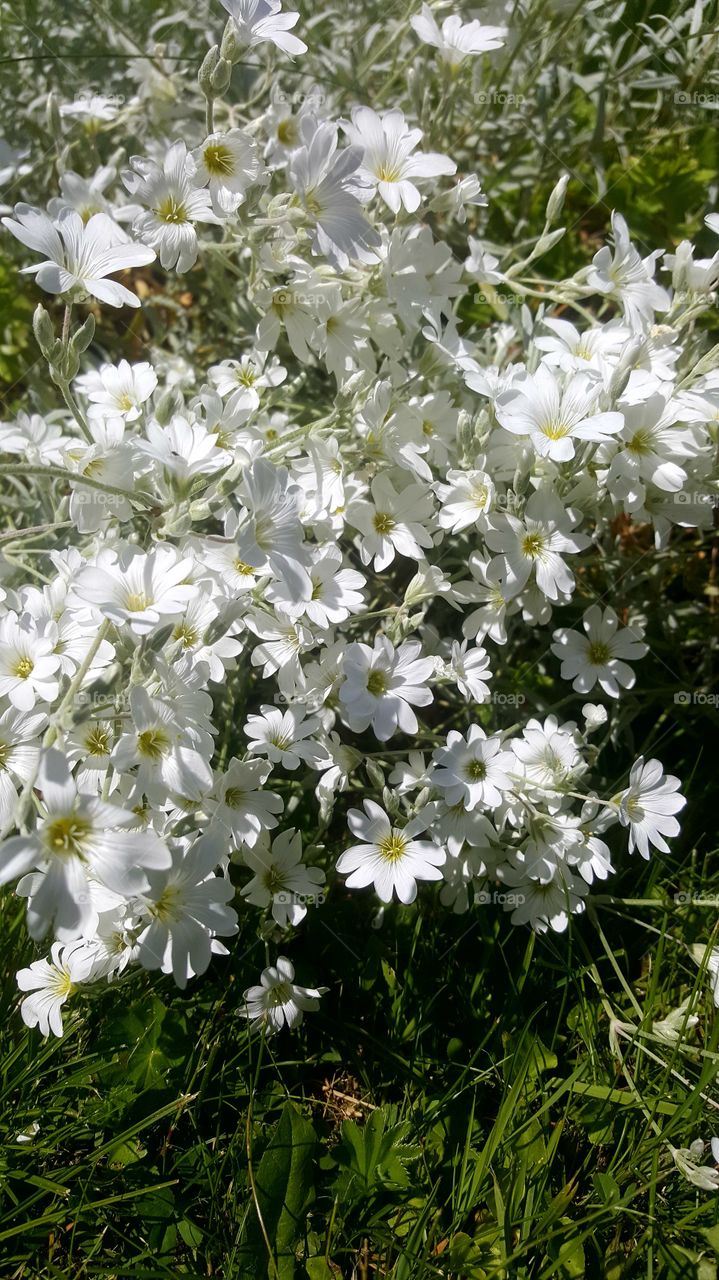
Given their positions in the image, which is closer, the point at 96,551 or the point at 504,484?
the point at 96,551

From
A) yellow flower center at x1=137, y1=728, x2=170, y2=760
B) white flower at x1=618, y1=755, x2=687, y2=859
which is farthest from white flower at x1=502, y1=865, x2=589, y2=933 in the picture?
yellow flower center at x1=137, y1=728, x2=170, y2=760

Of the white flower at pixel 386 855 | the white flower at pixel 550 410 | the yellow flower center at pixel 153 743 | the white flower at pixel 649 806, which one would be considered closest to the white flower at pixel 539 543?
the white flower at pixel 550 410

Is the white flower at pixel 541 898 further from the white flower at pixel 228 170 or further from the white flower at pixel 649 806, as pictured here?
the white flower at pixel 228 170

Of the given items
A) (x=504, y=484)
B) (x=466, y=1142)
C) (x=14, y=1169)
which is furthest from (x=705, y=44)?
(x=14, y=1169)

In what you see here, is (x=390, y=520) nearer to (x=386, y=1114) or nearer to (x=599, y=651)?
(x=599, y=651)

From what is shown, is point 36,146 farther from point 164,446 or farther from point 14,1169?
point 14,1169

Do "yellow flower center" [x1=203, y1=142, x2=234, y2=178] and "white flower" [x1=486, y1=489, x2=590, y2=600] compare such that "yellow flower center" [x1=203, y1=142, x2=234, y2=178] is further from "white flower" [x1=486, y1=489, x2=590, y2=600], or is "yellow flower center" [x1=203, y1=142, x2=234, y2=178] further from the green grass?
the green grass

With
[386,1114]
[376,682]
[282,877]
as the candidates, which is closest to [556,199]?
[376,682]
